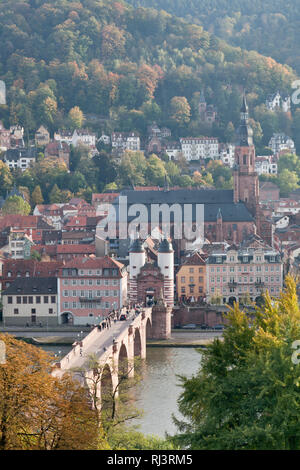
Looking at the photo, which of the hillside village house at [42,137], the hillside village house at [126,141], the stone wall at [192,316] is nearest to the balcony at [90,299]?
the stone wall at [192,316]

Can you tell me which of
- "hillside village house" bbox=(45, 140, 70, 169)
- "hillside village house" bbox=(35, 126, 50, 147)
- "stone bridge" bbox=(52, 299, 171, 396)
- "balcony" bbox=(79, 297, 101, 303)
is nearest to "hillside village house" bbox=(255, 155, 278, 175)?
"hillside village house" bbox=(45, 140, 70, 169)

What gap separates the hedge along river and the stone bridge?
2.83 ft

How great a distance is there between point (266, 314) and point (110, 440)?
216 inches

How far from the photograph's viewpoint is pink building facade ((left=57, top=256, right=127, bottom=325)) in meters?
63.0

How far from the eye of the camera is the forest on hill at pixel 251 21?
540 ft

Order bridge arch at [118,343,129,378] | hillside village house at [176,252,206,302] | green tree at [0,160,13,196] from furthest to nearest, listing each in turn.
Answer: green tree at [0,160,13,196] < hillside village house at [176,252,206,302] < bridge arch at [118,343,129,378]

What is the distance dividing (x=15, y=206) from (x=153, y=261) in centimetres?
3060

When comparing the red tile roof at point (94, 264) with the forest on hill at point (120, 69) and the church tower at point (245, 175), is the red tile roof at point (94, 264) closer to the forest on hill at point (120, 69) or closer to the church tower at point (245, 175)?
the church tower at point (245, 175)

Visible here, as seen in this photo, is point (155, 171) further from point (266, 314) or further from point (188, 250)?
point (266, 314)

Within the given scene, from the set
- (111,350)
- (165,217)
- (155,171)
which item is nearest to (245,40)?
(155,171)

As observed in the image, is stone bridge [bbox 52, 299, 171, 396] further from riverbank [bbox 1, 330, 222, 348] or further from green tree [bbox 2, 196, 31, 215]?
green tree [bbox 2, 196, 31, 215]

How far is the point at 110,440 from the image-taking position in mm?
33062

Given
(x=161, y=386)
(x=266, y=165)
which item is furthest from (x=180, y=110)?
(x=161, y=386)

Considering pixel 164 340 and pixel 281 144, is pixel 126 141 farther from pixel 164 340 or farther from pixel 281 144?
pixel 164 340
